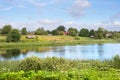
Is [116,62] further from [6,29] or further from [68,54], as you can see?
[6,29]

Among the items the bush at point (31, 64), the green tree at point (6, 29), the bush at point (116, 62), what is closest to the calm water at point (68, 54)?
the bush at point (116, 62)

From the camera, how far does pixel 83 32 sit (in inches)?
3484

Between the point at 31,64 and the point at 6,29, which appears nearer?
the point at 31,64

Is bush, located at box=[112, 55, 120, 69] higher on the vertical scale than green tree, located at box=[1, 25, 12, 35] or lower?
lower

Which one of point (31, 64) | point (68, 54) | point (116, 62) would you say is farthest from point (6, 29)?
point (116, 62)

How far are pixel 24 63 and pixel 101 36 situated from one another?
7217cm

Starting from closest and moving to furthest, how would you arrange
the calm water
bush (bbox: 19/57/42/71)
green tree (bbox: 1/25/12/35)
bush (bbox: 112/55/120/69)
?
bush (bbox: 19/57/42/71) < bush (bbox: 112/55/120/69) < the calm water < green tree (bbox: 1/25/12/35)

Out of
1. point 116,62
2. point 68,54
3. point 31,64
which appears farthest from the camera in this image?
point 68,54

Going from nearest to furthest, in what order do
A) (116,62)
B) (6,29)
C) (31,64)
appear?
(31,64) < (116,62) < (6,29)

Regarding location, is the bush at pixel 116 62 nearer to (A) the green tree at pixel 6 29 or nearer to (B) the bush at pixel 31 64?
(B) the bush at pixel 31 64

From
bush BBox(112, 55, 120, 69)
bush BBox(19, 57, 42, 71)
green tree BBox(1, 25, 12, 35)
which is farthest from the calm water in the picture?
green tree BBox(1, 25, 12, 35)

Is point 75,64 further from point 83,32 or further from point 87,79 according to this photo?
point 83,32

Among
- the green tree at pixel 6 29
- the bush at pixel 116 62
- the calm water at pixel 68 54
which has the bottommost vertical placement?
the calm water at pixel 68 54

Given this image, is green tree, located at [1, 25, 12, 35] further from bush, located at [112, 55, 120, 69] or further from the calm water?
bush, located at [112, 55, 120, 69]
